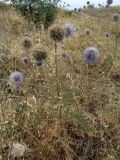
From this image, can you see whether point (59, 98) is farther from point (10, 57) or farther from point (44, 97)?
point (10, 57)

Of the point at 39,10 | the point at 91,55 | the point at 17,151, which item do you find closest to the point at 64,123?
the point at 17,151

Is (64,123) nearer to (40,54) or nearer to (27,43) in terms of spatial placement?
(40,54)

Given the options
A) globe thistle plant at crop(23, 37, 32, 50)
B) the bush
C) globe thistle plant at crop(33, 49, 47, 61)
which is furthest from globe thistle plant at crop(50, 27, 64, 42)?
the bush

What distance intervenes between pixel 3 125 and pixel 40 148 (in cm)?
25

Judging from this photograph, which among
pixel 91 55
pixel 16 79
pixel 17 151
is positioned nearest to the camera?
pixel 17 151

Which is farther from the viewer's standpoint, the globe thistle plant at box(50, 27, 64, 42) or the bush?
the bush

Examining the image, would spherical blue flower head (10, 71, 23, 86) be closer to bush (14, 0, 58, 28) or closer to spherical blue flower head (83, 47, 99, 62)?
spherical blue flower head (83, 47, 99, 62)

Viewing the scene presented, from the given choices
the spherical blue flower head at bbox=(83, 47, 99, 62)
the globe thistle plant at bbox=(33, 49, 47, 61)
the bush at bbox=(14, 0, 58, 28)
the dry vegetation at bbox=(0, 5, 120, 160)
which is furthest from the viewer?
the bush at bbox=(14, 0, 58, 28)

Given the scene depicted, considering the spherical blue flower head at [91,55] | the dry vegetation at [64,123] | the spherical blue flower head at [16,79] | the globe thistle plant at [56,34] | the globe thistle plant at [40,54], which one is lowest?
the dry vegetation at [64,123]

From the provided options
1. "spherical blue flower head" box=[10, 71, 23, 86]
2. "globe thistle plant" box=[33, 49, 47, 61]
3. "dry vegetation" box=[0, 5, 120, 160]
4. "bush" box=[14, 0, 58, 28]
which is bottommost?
"bush" box=[14, 0, 58, 28]

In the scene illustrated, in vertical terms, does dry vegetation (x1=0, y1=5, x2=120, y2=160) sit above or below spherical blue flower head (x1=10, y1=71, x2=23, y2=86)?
below

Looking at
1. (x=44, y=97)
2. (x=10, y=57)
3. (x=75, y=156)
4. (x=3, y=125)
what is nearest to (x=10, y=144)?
(x=3, y=125)

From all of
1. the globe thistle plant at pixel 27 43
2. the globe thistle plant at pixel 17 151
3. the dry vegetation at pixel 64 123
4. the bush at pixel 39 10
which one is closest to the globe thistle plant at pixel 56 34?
the dry vegetation at pixel 64 123

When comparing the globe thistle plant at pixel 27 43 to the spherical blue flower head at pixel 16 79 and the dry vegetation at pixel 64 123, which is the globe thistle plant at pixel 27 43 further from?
the spherical blue flower head at pixel 16 79
